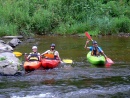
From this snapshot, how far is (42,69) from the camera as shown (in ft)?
34.2

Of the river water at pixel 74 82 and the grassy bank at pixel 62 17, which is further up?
the grassy bank at pixel 62 17

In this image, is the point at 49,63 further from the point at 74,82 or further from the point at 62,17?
the point at 62,17

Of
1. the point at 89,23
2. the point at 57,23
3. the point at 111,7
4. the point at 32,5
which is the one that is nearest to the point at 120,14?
the point at 111,7

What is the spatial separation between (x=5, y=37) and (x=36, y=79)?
394 inches

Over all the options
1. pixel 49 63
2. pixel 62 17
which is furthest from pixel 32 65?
pixel 62 17

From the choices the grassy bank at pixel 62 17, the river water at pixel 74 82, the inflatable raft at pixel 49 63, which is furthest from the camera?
the grassy bank at pixel 62 17

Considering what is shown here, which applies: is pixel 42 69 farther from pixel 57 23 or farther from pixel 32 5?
pixel 32 5

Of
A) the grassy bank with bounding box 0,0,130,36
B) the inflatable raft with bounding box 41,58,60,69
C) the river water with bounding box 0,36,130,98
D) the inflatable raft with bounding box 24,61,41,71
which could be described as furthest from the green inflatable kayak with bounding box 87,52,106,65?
the grassy bank with bounding box 0,0,130,36

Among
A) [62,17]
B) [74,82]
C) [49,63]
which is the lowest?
[74,82]

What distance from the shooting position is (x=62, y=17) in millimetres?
21797

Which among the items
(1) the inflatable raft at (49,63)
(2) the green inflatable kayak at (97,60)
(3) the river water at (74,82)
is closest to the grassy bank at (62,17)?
(3) the river water at (74,82)

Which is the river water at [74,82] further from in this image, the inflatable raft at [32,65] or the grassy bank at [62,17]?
the grassy bank at [62,17]

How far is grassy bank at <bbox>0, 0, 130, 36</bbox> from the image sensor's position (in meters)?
20.1

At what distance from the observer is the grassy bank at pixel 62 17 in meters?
20.1
